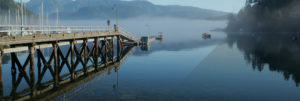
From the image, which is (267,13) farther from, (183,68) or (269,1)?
(183,68)

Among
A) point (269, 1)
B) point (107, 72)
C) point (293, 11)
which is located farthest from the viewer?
point (269, 1)

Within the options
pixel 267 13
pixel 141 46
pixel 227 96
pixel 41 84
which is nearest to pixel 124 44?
pixel 141 46

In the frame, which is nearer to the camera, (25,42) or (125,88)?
(25,42)

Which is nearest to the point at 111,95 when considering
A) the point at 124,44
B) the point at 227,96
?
the point at 227,96

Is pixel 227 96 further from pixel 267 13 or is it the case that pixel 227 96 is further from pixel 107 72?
pixel 267 13

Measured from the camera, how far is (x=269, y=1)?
17250 cm

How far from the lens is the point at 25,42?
24.5 metres

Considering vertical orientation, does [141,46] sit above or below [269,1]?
below

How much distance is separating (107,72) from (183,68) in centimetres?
1117

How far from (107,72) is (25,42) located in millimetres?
14387

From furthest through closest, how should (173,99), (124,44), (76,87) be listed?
(124,44)
(76,87)
(173,99)

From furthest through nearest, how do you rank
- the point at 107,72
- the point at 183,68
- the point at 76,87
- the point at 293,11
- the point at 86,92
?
the point at 293,11 < the point at 183,68 < the point at 107,72 < the point at 76,87 < the point at 86,92

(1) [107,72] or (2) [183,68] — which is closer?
(1) [107,72]

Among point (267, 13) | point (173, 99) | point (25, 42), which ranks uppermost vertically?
point (267, 13)
